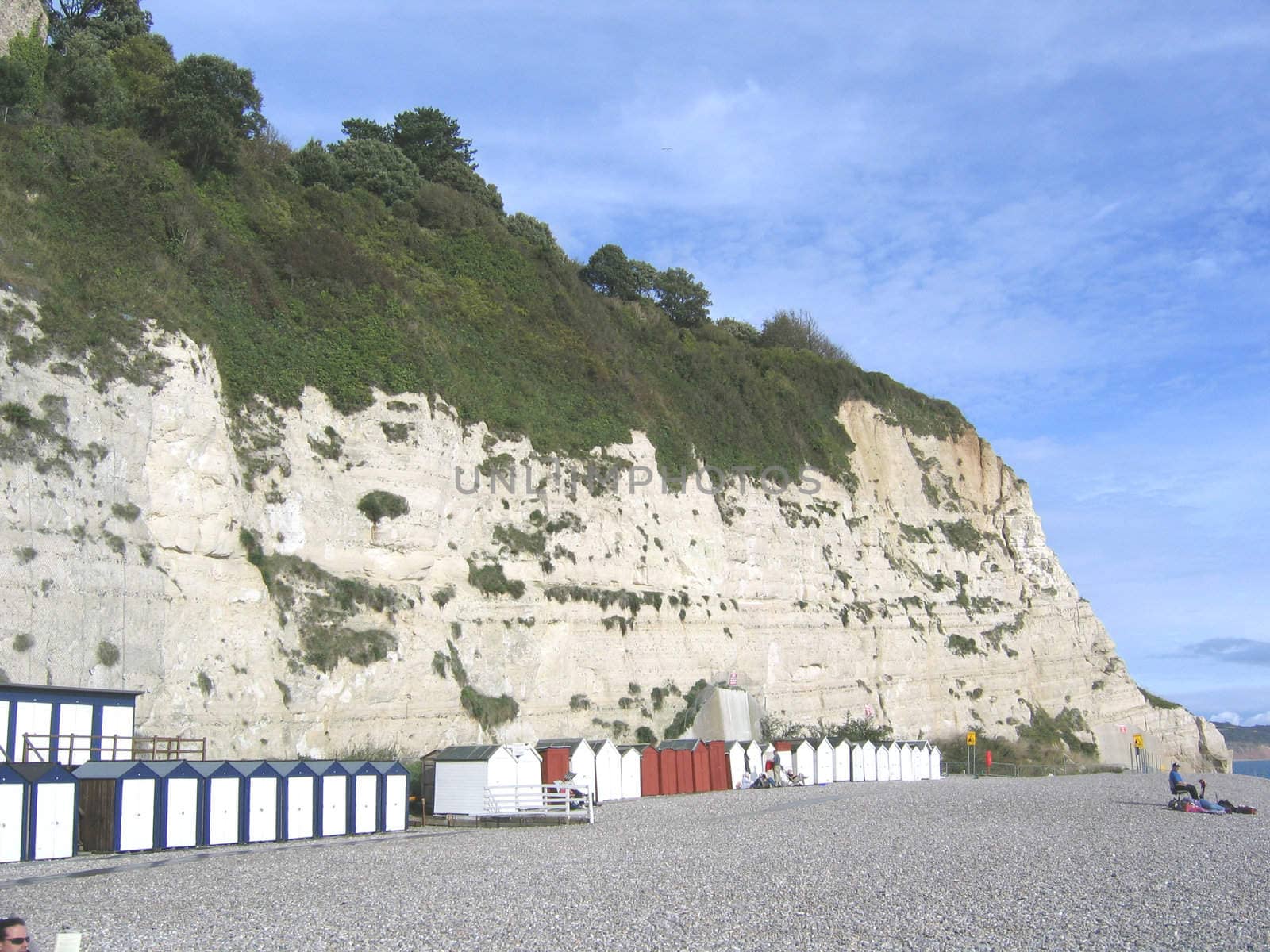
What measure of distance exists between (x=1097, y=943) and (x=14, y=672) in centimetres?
2162

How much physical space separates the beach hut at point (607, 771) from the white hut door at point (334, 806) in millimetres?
9634

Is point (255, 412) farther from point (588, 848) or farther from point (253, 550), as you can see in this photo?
point (588, 848)

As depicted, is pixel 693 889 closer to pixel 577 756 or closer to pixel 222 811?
pixel 222 811

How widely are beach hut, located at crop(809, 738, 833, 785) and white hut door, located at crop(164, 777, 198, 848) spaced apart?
84.4 ft

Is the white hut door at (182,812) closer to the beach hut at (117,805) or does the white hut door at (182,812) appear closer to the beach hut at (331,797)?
the beach hut at (117,805)

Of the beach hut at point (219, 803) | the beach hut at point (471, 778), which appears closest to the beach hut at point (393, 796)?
the beach hut at point (471, 778)

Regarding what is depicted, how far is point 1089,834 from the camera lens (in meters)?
23.5

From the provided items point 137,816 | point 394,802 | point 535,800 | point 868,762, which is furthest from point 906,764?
point 137,816

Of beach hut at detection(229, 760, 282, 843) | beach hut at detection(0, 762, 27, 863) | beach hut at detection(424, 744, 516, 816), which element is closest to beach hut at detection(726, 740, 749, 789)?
beach hut at detection(424, 744, 516, 816)

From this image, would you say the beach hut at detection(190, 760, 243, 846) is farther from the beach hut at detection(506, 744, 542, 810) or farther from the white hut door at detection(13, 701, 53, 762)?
the beach hut at detection(506, 744, 542, 810)


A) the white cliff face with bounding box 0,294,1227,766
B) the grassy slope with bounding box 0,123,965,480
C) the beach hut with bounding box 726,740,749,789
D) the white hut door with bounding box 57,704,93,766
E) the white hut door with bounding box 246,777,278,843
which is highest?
the grassy slope with bounding box 0,123,965,480

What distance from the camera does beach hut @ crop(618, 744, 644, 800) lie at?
34.1 meters

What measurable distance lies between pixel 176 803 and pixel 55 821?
2.24 meters

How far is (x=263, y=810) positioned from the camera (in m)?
22.7
